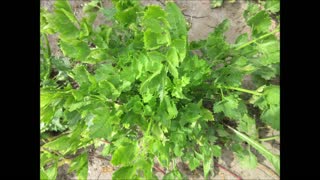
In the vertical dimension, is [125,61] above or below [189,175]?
above

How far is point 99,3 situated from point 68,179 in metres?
1.06

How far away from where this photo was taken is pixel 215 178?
219cm

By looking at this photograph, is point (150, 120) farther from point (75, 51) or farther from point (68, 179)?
point (68, 179)

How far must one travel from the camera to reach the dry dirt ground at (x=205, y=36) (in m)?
2.19

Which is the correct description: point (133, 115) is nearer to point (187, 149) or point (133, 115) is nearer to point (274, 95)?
point (187, 149)

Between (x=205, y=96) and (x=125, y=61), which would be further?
(x=205, y=96)

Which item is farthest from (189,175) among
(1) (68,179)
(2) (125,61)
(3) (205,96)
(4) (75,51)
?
(4) (75,51)

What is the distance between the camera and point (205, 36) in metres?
2.27

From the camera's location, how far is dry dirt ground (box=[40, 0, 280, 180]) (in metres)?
2.19

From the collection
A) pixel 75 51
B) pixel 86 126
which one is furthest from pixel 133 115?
pixel 75 51

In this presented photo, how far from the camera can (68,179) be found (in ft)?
7.20

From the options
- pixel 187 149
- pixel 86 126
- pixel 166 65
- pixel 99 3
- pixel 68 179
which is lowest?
pixel 68 179
